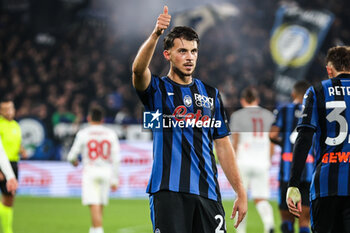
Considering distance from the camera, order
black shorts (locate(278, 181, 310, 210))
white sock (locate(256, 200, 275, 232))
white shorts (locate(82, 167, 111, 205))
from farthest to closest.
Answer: white sock (locate(256, 200, 275, 232)) → white shorts (locate(82, 167, 111, 205)) → black shorts (locate(278, 181, 310, 210))

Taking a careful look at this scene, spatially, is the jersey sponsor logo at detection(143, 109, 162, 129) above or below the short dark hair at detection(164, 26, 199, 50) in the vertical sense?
below

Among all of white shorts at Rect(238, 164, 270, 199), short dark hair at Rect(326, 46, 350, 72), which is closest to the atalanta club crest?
short dark hair at Rect(326, 46, 350, 72)

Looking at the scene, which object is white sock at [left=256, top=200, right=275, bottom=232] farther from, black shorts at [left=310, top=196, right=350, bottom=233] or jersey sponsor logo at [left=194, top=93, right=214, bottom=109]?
jersey sponsor logo at [left=194, top=93, right=214, bottom=109]

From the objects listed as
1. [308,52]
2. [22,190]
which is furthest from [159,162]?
[308,52]

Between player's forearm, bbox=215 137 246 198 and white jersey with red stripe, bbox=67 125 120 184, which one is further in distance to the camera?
white jersey with red stripe, bbox=67 125 120 184

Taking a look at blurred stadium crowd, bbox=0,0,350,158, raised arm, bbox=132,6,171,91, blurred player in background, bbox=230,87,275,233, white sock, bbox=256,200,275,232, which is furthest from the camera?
blurred stadium crowd, bbox=0,0,350,158

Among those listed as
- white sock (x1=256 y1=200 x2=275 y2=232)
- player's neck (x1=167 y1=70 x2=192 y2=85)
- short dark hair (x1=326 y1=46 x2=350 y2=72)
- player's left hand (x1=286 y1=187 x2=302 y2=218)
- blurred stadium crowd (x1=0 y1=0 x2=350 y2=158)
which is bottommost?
white sock (x1=256 y1=200 x2=275 y2=232)

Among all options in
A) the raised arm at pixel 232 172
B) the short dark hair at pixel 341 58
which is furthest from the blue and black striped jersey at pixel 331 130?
the raised arm at pixel 232 172

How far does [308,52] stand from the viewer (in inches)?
683

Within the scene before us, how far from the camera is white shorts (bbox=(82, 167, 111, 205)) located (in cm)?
833

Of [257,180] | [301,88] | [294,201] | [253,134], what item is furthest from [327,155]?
[253,134]

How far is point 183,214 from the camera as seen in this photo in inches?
151

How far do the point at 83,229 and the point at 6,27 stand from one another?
46.7 ft

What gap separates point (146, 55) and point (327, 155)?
146 cm
